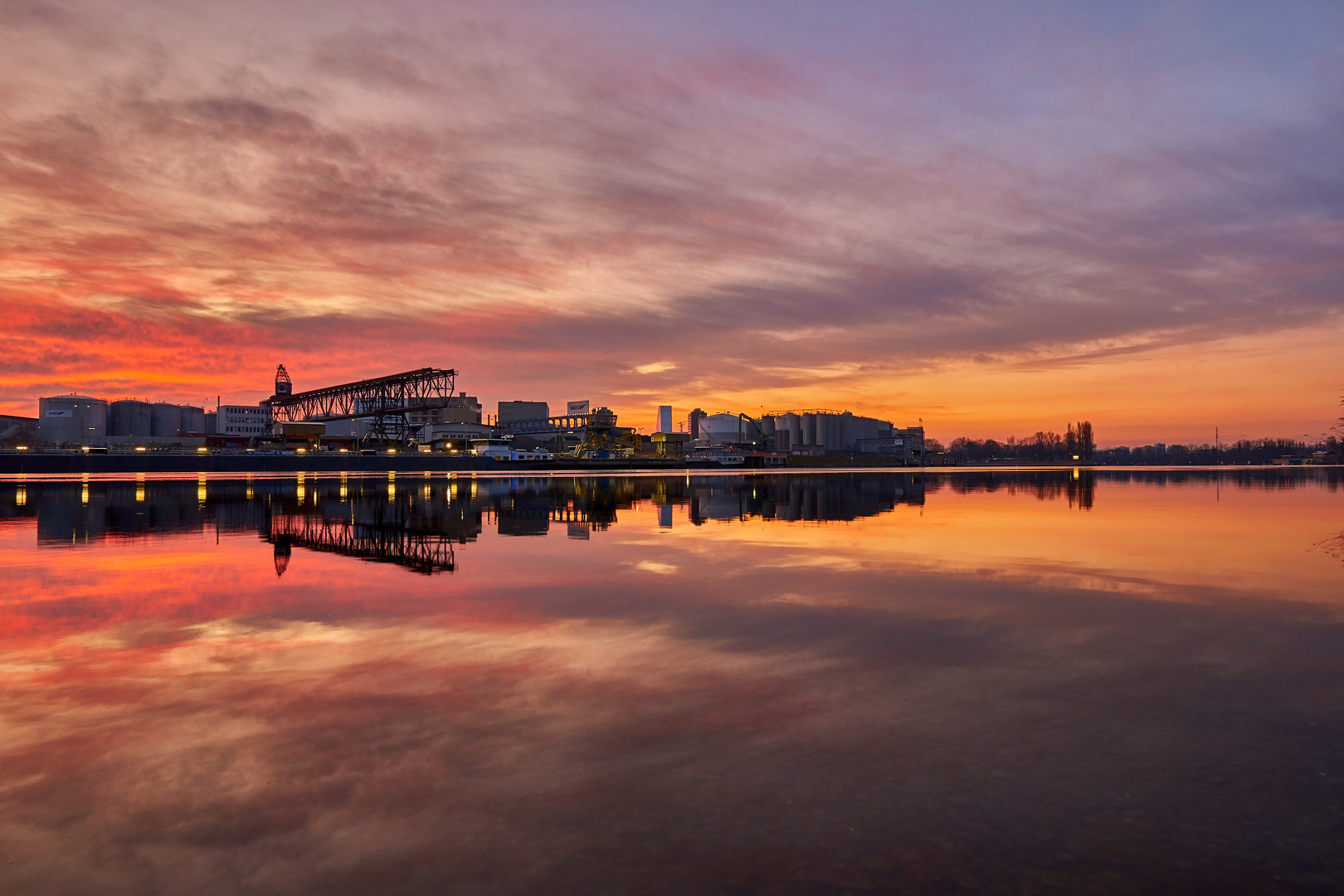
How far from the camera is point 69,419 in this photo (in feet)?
533

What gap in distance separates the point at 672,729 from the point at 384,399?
432 feet

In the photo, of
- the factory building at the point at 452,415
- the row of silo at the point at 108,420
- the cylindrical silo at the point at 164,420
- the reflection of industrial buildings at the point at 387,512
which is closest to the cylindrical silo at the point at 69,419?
the row of silo at the point at 108,420

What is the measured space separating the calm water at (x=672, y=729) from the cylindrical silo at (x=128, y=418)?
641ft

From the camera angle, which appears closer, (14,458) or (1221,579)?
(1221,579)

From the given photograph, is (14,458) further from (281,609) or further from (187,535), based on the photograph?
(281,609)

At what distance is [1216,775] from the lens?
5414mm

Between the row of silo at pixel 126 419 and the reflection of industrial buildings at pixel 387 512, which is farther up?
the row of silo at pixel 126 419

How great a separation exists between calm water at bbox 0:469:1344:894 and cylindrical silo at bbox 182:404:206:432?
8195 inches

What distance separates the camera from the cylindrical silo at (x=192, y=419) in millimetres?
191500

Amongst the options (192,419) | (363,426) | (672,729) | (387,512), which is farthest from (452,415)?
(672,729)

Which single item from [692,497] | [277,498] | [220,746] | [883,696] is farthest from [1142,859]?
[277,498]

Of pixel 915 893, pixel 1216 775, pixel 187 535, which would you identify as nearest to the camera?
pixel 915 893

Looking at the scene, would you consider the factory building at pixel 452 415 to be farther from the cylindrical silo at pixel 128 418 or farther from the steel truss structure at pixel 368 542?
the steel truss structure at pixel 368 542

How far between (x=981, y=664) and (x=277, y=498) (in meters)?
38.6
